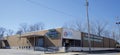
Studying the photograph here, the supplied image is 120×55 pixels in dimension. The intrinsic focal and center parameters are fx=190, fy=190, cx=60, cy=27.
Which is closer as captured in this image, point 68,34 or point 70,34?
point 68,34

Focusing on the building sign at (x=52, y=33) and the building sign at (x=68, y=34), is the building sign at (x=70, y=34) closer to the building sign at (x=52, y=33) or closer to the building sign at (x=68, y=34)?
the building sign at (x=68, y=34)

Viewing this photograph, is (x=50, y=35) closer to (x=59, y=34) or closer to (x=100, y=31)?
(x=59, y=34)

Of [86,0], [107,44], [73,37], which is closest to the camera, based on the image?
[86,0]

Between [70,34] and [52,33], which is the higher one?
[52,33]

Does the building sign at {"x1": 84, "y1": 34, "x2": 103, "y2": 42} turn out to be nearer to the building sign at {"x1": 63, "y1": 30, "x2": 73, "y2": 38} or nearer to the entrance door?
the building sign at {"x1": 63, "y1": 30, "x2": 73, "y2": 38}

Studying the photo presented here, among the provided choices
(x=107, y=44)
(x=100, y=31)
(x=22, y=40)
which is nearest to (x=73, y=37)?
(x=22, y=40)

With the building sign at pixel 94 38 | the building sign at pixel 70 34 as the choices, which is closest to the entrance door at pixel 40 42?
the building sign at pixel 70 34

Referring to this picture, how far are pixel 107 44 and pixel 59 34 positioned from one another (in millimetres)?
26301

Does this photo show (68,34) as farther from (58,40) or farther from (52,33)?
(52,33)

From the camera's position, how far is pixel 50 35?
41750mm

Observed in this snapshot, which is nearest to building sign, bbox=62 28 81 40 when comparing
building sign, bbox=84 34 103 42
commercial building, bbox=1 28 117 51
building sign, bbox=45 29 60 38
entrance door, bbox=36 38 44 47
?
commercial building, bbox=1 28 117 51

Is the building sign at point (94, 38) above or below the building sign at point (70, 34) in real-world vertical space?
below

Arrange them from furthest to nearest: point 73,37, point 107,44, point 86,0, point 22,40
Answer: point 107,44 < point 22,40 < point 73,37 < point 86,0

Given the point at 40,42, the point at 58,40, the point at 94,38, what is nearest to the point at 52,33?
the point at 58,40
